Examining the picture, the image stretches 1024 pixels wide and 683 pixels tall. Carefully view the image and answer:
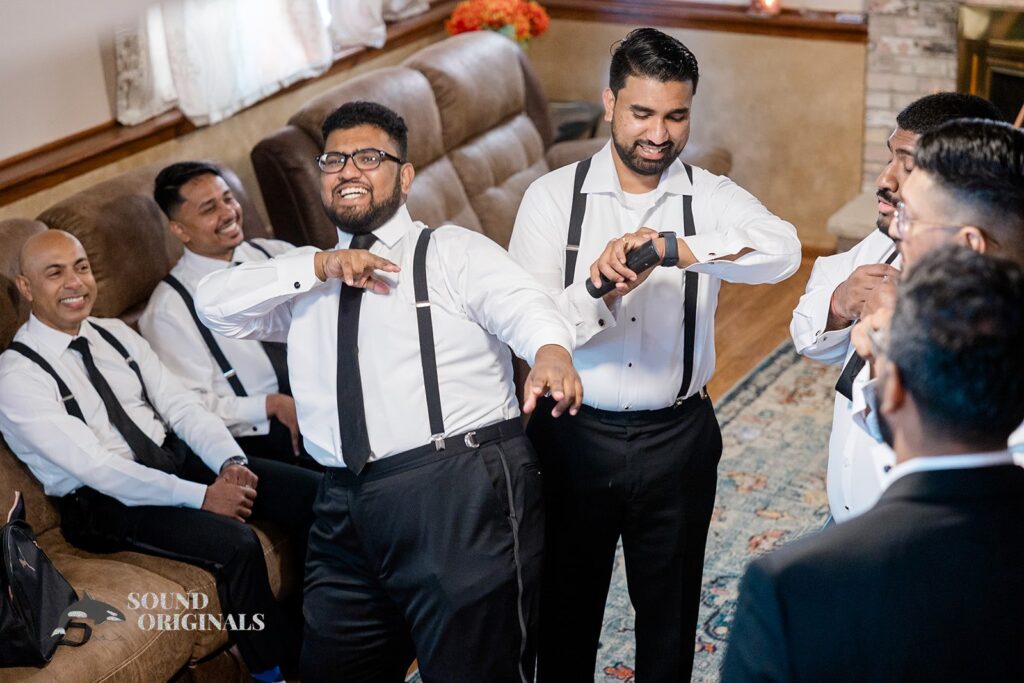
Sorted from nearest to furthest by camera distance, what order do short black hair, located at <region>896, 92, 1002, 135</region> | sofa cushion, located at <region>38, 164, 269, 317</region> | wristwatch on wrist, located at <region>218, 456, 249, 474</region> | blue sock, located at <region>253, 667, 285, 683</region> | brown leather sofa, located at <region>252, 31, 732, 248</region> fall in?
short black hair, located at <region>896, 92, 1002, 135</region>, blue sock, located at <region>253, 667, 285, 683</region>, wristwatch on wrist, located at <region>218, 456, 249, 474</region>, sofa cushion, located at <region>38, 164, 269, 317</region>, brown leather sofa, located at <region>252, 31, 732, 248</region>

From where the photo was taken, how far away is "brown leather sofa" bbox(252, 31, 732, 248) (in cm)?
393

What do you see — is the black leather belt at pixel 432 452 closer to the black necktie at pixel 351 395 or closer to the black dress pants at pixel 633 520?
the black necktie at pixel 351 395

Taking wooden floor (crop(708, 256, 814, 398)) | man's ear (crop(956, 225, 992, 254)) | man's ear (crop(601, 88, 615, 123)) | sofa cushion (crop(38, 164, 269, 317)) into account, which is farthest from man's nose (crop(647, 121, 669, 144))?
wooden floor (crop(708, 256, 814, 398))

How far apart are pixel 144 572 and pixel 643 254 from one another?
1.50m

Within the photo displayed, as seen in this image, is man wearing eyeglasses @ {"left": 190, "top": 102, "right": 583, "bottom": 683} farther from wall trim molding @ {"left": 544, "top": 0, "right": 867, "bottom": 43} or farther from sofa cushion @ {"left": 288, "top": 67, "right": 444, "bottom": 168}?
wall trim molding @ {"left": 544, "top": 0, "right": 867, "bottom": 43}

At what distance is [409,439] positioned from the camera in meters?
2.23

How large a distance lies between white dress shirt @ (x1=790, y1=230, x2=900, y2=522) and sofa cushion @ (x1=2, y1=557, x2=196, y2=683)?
152cm

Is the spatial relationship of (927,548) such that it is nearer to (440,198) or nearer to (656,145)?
(656,145)

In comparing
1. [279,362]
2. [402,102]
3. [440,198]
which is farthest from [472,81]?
[279,362]

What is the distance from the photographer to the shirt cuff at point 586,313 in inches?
87.0

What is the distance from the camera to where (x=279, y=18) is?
15.5 feet

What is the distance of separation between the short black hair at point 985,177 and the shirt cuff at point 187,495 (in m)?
2.05

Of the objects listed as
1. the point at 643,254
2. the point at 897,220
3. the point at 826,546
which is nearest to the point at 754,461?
the point at 643,254

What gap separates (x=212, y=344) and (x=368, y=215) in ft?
3.86
